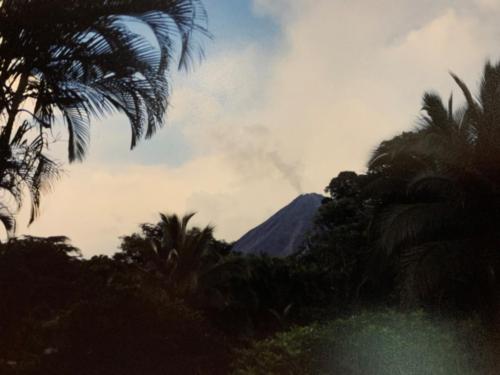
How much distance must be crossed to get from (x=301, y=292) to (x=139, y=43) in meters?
29.4

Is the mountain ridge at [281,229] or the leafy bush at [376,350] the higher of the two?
the mountain ridge at [281,229]

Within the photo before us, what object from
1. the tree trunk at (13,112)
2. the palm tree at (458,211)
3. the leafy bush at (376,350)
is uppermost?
the tree trunk at (13,112)

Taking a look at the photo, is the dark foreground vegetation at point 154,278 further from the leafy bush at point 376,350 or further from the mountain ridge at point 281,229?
the mountain ridge at point 281,229

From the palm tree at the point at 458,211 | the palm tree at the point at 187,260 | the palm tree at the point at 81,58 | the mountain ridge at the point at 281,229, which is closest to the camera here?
the palm tree at the point at 81,58

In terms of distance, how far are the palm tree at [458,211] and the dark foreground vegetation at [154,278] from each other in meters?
0.03

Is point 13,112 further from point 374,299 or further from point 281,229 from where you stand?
point 281,229

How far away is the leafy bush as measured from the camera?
11.1m

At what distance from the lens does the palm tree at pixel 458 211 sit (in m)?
16.4

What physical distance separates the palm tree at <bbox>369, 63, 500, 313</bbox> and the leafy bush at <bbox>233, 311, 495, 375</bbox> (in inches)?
174

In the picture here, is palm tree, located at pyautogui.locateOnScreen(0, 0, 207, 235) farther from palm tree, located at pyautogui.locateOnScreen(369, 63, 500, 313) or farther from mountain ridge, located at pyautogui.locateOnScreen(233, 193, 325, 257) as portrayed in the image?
mountain ridge, located at pyautogui.locateOnScreen(233, 193, 325, 257)

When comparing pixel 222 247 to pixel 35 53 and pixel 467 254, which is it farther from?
pixel 35 53

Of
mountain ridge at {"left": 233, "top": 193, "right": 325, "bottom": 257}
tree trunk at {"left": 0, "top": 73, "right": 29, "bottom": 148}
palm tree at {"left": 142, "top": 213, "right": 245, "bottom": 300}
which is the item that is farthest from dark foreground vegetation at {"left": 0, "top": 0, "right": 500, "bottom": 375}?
mountain ridge at {"left": 233, "top": 193, "right": 325, "bottom": 257}

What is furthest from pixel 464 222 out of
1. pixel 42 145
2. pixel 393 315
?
pixel 42 145

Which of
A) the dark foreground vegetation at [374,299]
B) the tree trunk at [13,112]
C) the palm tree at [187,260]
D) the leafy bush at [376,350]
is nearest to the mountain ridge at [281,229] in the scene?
the palm tree at [187,260]
